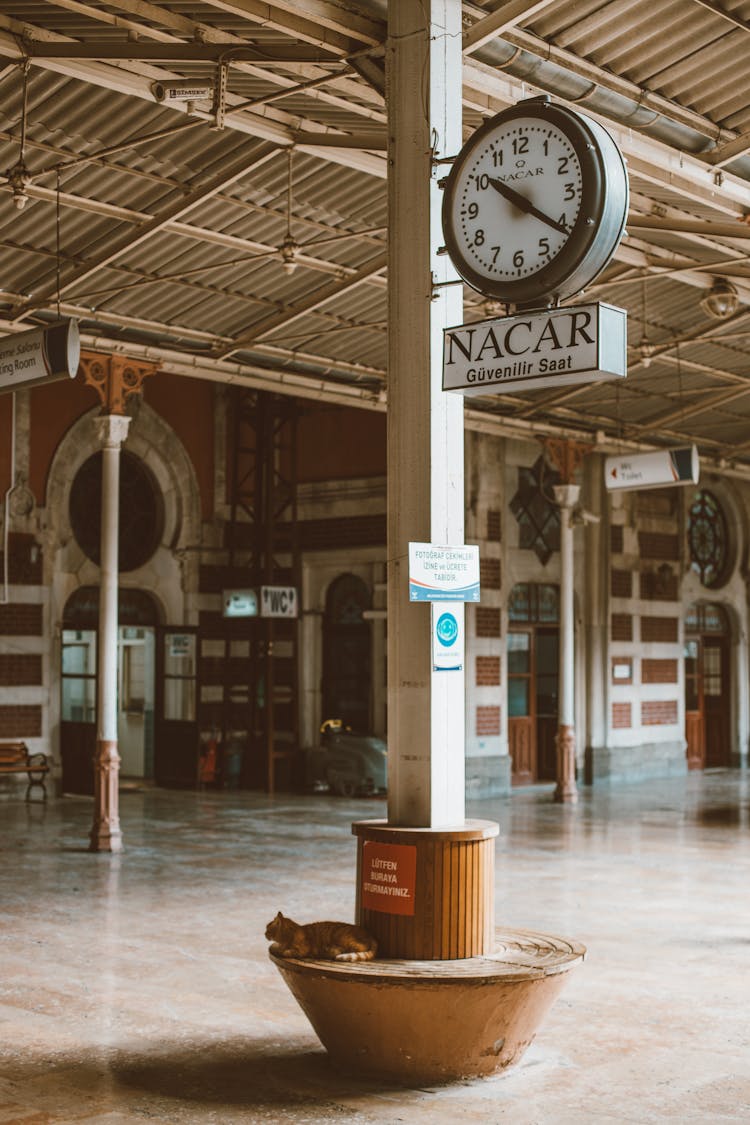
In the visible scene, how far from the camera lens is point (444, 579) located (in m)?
6.03

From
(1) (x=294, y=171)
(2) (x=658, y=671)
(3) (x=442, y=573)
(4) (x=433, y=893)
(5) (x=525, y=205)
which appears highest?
(1) (x=294, y=171)

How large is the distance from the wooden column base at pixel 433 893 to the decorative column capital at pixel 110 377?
26.9 feet

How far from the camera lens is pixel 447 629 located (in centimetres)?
607

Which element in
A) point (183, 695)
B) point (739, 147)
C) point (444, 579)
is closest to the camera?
point (444, 579)

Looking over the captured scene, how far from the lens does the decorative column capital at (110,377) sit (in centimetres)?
1315

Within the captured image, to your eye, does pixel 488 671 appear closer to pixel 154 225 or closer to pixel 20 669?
pixel 20 669

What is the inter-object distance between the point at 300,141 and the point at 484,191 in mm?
4194

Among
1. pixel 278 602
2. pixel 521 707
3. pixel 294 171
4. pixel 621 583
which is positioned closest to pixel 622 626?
pixel 621 583

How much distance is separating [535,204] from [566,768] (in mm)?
12178

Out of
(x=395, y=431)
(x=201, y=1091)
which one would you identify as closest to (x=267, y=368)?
(x=395, y=431)

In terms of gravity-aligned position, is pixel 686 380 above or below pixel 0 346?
above

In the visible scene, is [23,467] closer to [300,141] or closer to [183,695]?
[183,695]

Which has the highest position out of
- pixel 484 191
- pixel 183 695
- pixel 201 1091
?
pixel 484 191

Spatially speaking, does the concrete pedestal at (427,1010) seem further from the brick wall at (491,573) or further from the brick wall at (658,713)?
the brick wall at (658,713)
